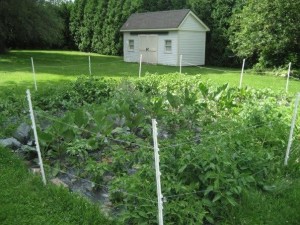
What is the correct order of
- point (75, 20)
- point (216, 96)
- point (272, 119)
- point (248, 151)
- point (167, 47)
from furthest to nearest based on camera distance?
1. point (75, 20)
2. point (167, 47)
3. point (216, 96)
4. point (272, 119)
5. point (248, 151)

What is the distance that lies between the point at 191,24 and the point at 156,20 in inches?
100.0

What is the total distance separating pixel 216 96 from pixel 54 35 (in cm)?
1886

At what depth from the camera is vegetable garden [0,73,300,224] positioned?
3686 mm

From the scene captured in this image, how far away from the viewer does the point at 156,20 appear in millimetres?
24766

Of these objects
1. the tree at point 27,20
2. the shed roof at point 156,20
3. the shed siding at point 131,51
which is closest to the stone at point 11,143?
the shed roof at point 156,20

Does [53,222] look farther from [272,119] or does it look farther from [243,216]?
[272,119]

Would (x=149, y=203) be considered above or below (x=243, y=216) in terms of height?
above

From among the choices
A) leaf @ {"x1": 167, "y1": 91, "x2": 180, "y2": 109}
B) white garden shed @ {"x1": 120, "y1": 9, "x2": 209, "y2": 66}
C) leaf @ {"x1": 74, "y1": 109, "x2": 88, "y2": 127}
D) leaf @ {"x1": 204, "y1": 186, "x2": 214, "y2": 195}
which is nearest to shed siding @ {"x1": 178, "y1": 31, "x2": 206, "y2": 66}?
white garden shed @ {"x1": 120, "y1": 9, "x2": 209, "y2": 66}

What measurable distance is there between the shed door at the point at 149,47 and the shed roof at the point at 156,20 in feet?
2.08

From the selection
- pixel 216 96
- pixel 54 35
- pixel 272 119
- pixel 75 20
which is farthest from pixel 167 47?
pixel 272 119

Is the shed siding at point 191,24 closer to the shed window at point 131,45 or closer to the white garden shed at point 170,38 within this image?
the white garden shed at point 170,38

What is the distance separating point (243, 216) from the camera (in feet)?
12.7

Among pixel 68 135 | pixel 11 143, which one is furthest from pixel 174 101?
pixel 11 143

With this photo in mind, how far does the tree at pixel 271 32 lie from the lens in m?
18.2
